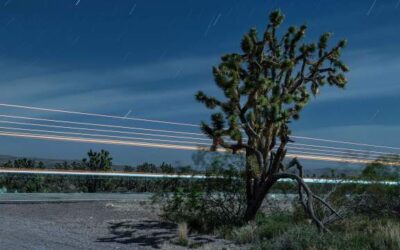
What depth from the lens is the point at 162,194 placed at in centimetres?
1551

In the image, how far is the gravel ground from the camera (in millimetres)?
11875

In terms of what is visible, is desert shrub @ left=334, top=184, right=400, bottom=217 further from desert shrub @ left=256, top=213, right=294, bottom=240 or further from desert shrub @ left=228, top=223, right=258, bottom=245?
desert shrub @ left=228, top=223, right=258, bottom=245

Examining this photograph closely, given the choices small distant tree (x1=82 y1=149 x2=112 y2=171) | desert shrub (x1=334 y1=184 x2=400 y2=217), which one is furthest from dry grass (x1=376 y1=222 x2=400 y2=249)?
small distant tree (x1=82 y1=149 x2=112 y2=171)

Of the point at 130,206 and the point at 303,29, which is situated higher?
the point at 303,29

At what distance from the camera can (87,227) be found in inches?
547

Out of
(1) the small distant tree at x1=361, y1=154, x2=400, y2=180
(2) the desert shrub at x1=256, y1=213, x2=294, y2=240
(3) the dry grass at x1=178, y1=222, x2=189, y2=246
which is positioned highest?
(1) the small distant tree at x1=361, y1=154, x2=400, y2=180

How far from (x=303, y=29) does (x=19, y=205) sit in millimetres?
8252

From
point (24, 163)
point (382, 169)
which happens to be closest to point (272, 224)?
point (382, 169)

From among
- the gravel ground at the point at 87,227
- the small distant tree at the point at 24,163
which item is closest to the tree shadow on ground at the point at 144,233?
the gravel ground at the point at 87,227

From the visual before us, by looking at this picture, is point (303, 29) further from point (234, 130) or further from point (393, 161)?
point (393, 161)

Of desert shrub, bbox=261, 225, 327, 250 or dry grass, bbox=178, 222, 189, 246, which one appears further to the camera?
dry grass, bbox=178, 222, 189, 246

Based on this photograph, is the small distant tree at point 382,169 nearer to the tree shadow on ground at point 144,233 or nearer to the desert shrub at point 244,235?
the desert shrub at point 244,235

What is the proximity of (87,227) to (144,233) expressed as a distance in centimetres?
131

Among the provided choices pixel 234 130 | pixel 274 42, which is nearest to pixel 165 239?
pixel 234 130
